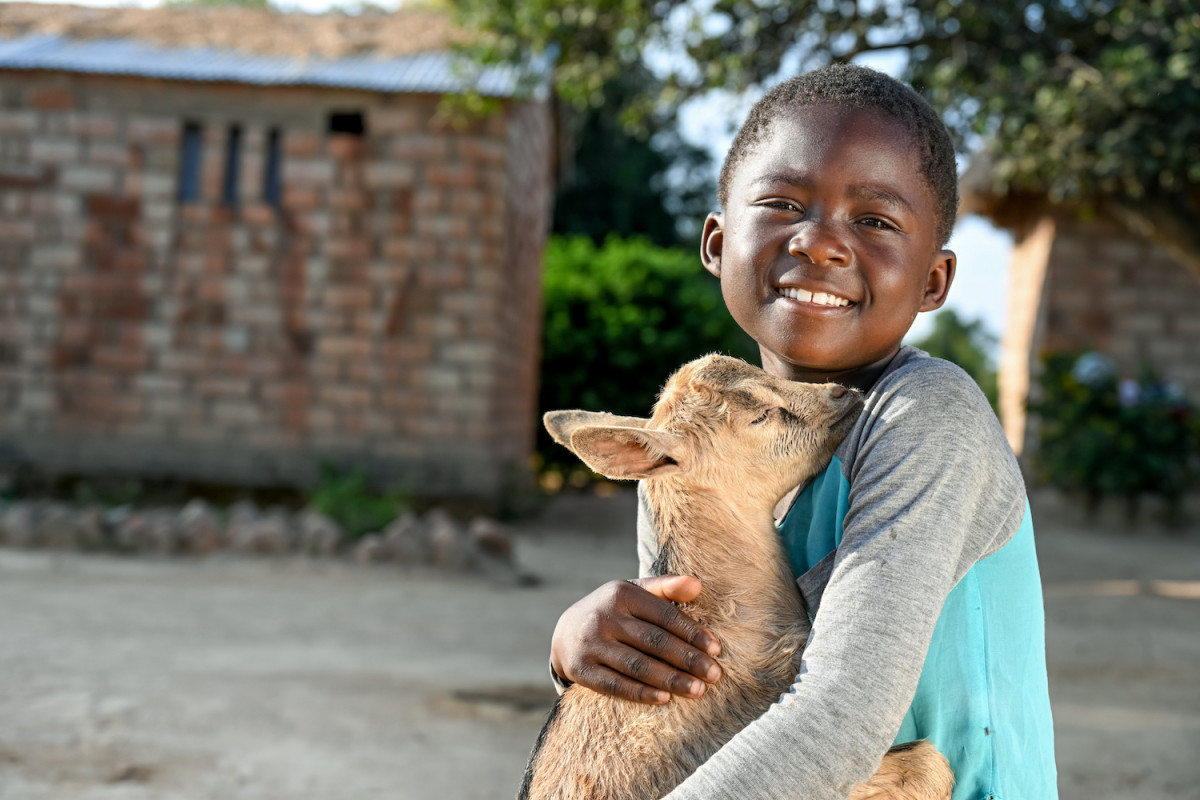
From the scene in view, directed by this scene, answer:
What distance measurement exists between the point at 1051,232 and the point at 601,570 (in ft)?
26.2

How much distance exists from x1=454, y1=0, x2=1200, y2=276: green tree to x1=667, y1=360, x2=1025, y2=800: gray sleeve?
5736 mm

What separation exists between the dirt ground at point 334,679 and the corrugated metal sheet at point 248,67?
17.4 feet

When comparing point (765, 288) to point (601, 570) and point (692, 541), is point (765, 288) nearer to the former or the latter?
point (692, 541)

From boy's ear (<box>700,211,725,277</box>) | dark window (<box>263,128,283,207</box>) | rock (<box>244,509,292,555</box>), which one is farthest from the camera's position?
dark window (<box>263,128,283,207</box>)

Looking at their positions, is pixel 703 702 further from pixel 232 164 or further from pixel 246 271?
pixel 232 164

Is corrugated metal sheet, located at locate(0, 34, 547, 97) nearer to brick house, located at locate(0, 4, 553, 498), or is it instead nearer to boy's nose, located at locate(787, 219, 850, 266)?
brick house, located at locate(0, 4, 553, 498)

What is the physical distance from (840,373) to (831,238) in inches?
13.2

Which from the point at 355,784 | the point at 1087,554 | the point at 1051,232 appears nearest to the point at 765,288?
the point at 355,784

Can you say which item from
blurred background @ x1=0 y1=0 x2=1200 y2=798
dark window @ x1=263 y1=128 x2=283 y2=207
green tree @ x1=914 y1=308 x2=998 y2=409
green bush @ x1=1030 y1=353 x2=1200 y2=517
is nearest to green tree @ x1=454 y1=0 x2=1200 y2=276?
blurred background @ x1=0 y1=0 x2=1200 y2=798

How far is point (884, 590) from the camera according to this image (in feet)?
4.51

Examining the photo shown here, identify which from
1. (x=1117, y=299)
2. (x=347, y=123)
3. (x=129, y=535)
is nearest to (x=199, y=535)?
(x=129, y=535)

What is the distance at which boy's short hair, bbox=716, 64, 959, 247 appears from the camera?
1710 mm

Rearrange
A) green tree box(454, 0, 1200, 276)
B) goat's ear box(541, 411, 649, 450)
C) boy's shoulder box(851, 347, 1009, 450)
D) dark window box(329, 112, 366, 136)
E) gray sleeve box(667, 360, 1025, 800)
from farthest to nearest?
1. dark window box(329, 112, 366, 136)
2. green tree box(454, 0, 1200, 276)
3. goat's ear box(541, 411, 649, 450)
4. boy's shoulder box(851, 347, 1009, 450)
5. gray sleeve box(667, 360, 1025, 800)

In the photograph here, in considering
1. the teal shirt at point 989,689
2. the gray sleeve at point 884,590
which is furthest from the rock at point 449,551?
the gray sleeve at point 884,590
